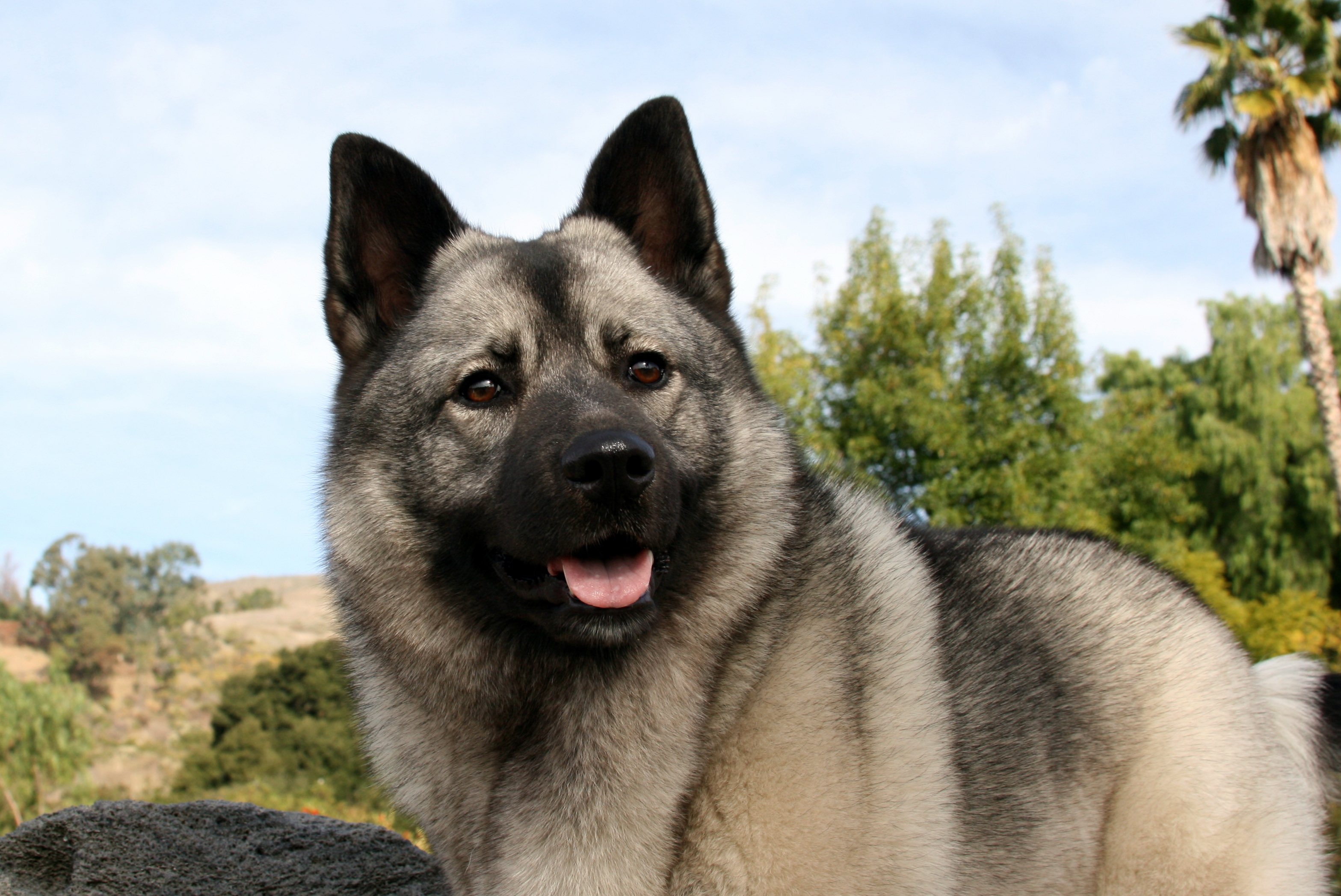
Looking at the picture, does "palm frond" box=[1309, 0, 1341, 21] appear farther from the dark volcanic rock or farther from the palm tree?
the dark volcanic rock

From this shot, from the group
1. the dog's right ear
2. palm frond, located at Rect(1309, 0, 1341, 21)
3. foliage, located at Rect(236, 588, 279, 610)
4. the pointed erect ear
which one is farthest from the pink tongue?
foliage, located at Rect(236, 588, 279, 610)

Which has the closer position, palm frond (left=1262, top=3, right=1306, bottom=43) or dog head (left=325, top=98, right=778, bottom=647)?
dog head (left=325, top=98, right=778, bottom=647)

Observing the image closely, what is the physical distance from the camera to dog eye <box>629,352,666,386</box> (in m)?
3.09

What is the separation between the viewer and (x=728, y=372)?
129 inches

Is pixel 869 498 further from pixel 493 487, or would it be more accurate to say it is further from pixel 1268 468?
pixel 1268 468

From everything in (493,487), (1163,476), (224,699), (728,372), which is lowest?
(224,699)

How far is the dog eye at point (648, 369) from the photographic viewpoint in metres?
3.09

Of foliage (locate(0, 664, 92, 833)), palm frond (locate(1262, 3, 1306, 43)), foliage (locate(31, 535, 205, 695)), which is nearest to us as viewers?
foliage (locate(0, 664, 92, 833))

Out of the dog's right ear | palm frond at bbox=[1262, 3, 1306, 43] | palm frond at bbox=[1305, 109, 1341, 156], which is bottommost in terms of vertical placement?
the dog's right ear

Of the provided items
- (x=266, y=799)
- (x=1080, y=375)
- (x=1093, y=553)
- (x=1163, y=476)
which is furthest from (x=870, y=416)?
(x=1093, y=553)

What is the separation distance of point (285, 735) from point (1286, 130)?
81.1 feet

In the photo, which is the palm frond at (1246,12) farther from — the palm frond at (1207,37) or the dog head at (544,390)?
the dog head at (544,390)

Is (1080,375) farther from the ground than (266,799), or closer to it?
farther from the ground

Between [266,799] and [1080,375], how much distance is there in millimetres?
21239
